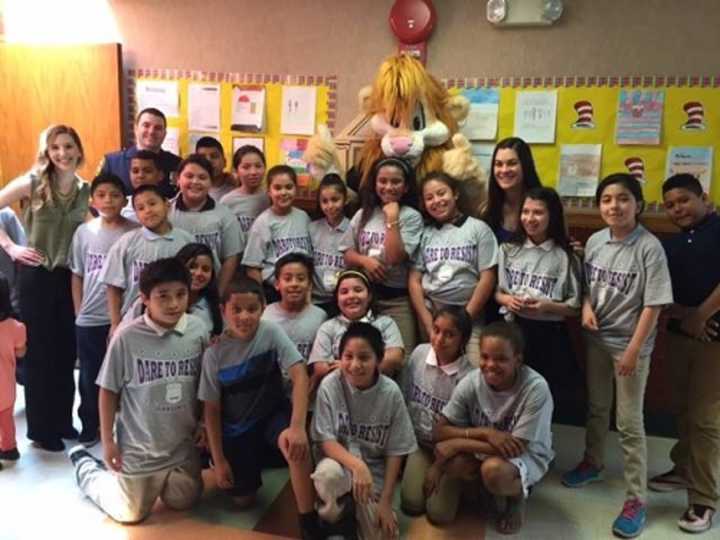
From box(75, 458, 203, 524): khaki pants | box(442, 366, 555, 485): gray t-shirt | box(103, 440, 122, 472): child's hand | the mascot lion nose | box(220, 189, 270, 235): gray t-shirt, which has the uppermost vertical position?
the mascot lion nose

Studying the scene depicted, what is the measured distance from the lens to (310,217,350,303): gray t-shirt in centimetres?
232

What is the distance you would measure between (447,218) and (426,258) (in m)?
0.16

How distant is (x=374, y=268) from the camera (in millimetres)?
2191

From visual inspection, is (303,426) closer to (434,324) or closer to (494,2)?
(434,324)

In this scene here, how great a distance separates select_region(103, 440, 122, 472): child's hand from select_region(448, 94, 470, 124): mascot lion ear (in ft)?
5.66

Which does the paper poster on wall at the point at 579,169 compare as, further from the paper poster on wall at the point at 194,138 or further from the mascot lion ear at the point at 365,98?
the paper poster on wall at the point at 194,138

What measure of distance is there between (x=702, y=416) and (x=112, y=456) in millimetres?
1775

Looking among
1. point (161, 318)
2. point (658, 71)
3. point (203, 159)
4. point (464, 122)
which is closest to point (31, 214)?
point (203, 159)

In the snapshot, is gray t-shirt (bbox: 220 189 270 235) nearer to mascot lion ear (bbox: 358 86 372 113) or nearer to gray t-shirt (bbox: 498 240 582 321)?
mascot lion ear (bbox: 358 86 372 113)

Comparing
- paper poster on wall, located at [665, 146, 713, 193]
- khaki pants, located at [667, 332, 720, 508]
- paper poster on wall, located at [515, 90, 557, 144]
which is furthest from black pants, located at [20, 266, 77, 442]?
paper poster on wall, located at [665, 146, 713, 193]

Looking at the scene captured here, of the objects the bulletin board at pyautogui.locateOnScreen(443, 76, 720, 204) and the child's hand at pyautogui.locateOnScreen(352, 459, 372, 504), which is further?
the bulletin board at pyautogui.locateOnScreen(443, 76, 720, 204)

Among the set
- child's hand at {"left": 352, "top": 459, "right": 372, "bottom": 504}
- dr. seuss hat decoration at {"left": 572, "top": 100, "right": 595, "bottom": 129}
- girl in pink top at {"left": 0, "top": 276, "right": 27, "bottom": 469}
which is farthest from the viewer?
dr. seuss hat decoration at {"left": 572, "top": 100, "right": 595, "bottom": 129}

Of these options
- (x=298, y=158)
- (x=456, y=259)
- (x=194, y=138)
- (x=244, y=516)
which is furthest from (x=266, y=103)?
(x=244, y=516)

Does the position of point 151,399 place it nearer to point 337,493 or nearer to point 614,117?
point 337,493
